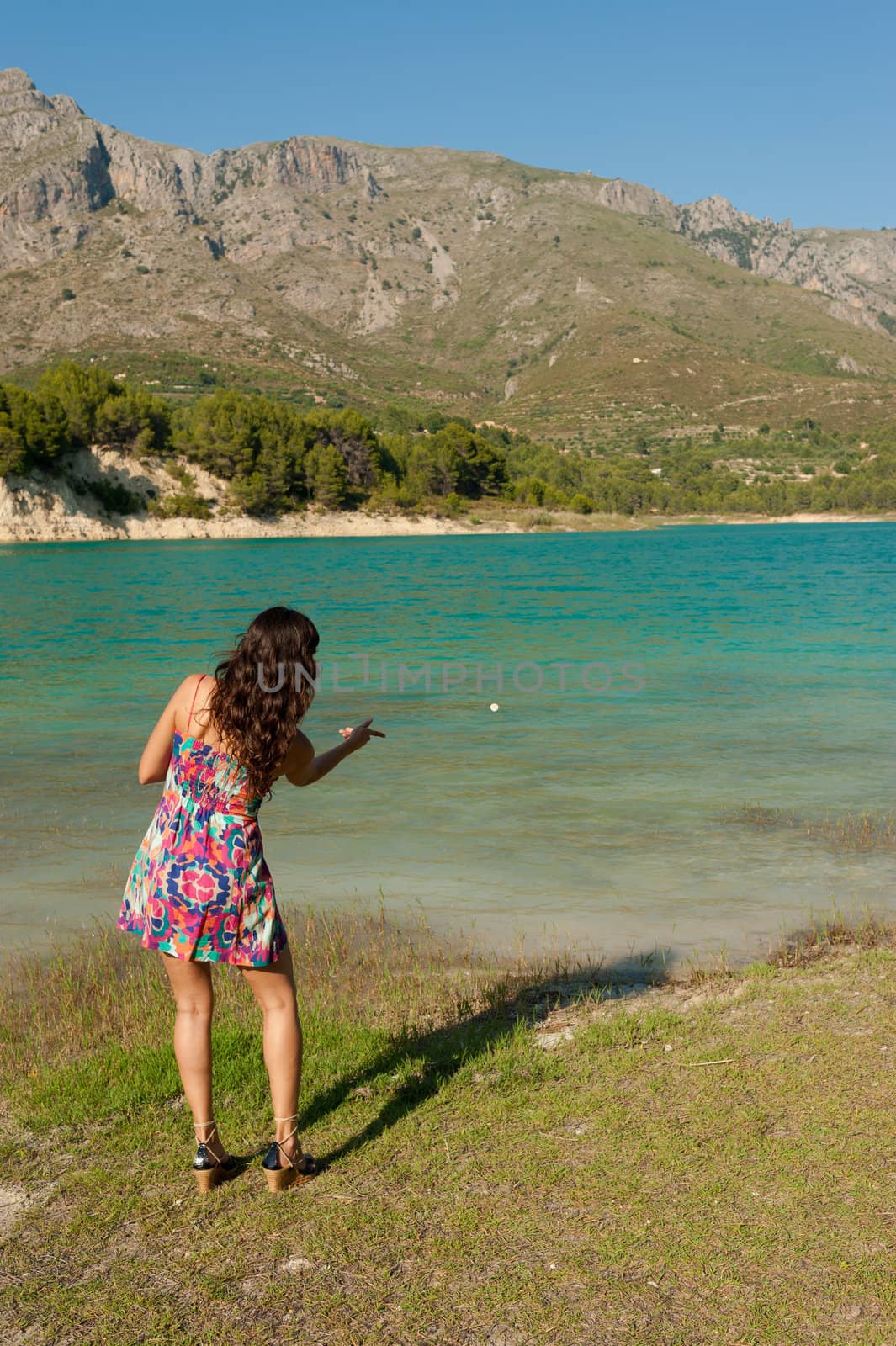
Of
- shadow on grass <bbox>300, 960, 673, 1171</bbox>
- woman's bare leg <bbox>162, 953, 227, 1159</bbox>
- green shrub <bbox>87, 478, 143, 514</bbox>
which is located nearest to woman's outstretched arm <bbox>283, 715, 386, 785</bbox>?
woman's bare leg <bbox>162, 953, 227, 1159</bbox>

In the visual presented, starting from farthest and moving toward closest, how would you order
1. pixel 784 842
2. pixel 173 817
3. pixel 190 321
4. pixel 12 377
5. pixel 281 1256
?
pixel 190 321
pixel 12 377
pixel 784 842
pixel 173 817
pixel 281 1256

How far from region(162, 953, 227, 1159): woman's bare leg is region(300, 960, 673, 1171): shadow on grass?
0.49 meters

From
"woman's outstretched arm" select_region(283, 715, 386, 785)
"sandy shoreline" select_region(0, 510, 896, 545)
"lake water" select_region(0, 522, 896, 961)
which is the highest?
"sandy shoreline" select_region(0, 510, 896, 545)

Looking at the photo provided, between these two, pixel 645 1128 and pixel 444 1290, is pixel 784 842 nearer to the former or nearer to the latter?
pixel 645 1128

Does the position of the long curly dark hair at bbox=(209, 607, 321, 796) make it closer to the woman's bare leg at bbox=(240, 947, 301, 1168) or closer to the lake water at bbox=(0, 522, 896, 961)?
the woman's bare leg at bbox=(240, 947, 301, 1168)

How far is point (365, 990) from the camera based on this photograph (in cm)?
620

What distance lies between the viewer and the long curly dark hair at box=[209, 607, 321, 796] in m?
3.80

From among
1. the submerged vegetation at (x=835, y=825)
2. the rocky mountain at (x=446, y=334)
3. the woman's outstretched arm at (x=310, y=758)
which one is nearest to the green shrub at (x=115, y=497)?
the rocky mountain at (x=446, y=334)

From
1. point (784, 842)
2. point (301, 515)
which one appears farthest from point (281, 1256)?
point (301, 515)

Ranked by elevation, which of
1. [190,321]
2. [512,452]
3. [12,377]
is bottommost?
[512,452]

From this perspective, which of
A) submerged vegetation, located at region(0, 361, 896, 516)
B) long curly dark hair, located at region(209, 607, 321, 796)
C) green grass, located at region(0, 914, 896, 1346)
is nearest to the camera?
green grass, located at region(0, 914, 896, 1346)

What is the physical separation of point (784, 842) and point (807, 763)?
3.87 m

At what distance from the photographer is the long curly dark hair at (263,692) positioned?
3.80 m

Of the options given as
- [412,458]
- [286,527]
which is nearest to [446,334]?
[412,458]
